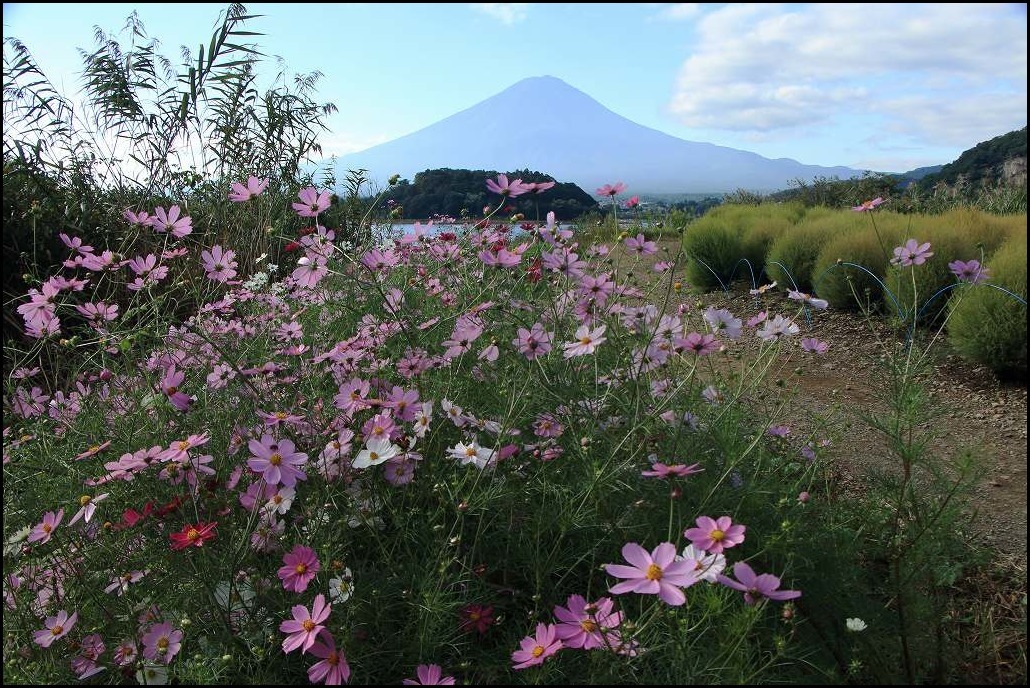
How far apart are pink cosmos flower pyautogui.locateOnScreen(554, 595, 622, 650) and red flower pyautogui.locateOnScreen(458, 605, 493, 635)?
18cm

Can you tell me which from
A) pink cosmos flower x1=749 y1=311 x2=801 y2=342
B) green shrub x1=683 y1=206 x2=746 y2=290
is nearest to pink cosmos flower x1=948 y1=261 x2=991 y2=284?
pink cosmos flower x1=749 y1=311 x2=801 y2=342

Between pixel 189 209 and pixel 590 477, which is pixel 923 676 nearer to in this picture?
pixel 590 477

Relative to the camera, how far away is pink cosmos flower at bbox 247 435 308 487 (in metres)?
1.18

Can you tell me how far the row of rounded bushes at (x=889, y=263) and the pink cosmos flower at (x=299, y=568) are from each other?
5.35 ft

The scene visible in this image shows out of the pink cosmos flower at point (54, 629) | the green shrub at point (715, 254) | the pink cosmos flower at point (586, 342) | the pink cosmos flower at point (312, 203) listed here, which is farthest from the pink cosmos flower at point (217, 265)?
the green shrub at point (715, 254)

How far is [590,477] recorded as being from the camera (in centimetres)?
136

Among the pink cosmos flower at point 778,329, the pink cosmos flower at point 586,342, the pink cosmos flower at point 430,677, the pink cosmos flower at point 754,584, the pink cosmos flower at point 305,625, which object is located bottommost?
the pink cosmos flower at point 430,677

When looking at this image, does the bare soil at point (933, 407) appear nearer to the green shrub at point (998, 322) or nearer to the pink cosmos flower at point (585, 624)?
the green shrub at point (998, 322)

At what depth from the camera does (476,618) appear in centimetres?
125

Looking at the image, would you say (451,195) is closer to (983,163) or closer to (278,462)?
(278,462)

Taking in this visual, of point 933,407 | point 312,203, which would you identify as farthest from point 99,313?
point 933,407

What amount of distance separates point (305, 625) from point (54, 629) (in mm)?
505

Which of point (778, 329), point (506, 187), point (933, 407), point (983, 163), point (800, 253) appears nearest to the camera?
point (778, 329)

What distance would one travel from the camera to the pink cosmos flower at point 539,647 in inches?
43.3
